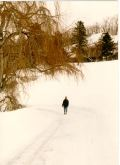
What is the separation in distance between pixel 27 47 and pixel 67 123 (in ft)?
3.39

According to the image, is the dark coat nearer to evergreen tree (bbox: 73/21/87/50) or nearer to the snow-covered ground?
the snow-covered ground

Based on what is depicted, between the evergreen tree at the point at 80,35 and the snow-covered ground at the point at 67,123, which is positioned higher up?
the evergreen tree at the point at 80,35

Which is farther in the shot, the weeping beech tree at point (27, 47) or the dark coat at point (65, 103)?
the weeping beech tree at point (27, 47)

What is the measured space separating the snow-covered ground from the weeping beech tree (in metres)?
0.19

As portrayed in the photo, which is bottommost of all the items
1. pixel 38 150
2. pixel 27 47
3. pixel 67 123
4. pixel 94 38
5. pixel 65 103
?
pixel 38 150

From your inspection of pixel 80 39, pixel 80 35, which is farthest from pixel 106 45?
pixel 80 39

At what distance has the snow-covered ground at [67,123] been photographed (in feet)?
17.1

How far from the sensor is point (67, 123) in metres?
5.75

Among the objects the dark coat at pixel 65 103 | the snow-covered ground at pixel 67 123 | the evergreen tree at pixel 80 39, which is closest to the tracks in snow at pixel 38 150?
the snow-covered ground at pixel 67 123

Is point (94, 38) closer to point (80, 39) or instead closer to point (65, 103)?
point (80, 39)

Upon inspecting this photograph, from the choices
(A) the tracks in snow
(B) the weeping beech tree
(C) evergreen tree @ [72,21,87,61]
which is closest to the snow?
(C) evergreen tree @ [72,21,87,61]

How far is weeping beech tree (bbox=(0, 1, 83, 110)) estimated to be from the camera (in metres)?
5.85

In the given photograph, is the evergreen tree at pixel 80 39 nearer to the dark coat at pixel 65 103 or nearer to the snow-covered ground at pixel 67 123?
the snow-covered ground at pixel 67 123

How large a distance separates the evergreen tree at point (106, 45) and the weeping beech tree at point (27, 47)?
66cm
